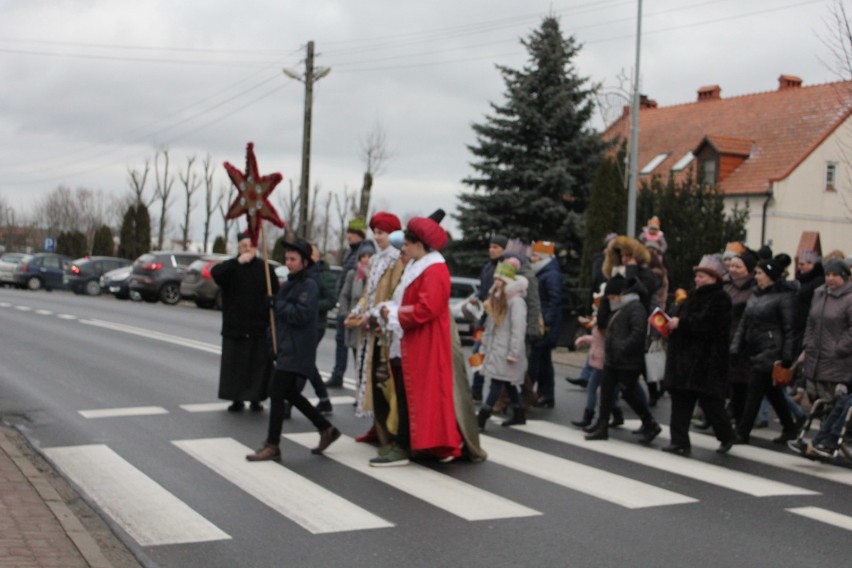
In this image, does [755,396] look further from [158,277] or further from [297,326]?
[158,277]

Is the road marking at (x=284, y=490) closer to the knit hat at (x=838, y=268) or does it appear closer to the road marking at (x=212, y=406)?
the road marking at (x=212, y=406)

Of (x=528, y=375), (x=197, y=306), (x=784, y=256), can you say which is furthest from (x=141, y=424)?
(x=197, y=306)

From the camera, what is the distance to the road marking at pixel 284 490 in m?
7.11

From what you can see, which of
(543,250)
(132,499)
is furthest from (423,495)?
(543,250)

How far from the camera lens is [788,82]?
55.7 meters

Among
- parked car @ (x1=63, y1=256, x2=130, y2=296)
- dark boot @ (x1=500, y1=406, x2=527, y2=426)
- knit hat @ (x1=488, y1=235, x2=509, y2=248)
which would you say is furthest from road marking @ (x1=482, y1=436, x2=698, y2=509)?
parked car @ (x1=63, y1=256, x2=130, y2=296)

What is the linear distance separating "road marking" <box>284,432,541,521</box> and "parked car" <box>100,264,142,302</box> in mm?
28460

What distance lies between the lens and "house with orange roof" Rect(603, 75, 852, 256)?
47844 millimetres

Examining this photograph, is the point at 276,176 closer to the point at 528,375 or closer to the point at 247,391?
the point at 247,391

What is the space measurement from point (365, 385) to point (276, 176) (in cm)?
197

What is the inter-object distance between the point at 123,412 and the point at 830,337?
6537mm

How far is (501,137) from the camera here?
3634cm

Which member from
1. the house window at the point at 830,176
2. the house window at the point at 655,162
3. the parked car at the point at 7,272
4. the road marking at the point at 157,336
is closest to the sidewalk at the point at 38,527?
the road marking at the point at 157,336

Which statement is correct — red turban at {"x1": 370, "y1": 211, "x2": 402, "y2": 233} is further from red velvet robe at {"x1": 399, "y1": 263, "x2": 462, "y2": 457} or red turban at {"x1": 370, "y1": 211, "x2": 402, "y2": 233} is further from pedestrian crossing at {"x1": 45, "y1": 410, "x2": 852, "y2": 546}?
pedestrian crossing at {"x1": 45, "y1": 410, "x2": 852, "y2": 546}
